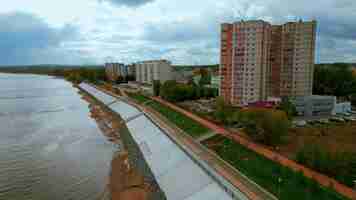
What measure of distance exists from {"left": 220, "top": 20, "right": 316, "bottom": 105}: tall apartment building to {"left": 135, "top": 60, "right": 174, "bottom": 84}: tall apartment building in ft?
114

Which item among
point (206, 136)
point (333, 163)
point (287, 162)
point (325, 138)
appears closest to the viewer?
point (333, 163)

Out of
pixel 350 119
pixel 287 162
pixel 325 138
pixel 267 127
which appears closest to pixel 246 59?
pixel 350 119

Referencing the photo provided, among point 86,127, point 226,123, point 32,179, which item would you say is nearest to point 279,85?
point 226,123

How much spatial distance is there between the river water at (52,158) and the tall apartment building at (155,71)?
130ft

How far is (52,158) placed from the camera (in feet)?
61.9

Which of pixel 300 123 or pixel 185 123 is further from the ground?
pixel 185 123

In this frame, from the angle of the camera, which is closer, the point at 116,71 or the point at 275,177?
the point at 275,177

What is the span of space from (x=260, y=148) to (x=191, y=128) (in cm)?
807

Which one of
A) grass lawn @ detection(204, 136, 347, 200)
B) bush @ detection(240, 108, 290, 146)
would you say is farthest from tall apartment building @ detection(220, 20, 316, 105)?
grass lawn @ detection(204, 136, 347, 200)

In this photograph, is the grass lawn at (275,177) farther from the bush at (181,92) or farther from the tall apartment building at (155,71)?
the tall apartment building at (155,71)

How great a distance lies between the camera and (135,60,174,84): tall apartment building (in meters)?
70.9

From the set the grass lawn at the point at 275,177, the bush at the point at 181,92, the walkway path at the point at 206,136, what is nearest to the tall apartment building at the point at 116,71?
the bush at the point at 181,92

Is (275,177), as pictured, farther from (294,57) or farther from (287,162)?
(294,57)

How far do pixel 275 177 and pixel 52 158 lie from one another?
1608 centimetres
